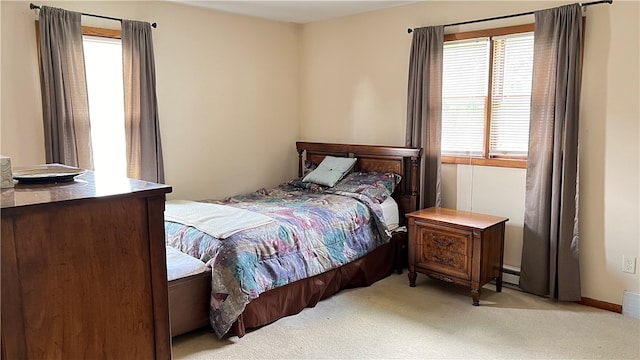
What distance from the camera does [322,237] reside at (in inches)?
138

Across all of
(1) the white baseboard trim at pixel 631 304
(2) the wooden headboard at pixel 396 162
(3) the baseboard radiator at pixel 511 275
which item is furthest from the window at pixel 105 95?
(1) the white baseboard trim at pixel 631 304

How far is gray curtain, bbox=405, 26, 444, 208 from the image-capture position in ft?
13.3

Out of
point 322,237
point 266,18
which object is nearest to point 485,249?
point 322,237

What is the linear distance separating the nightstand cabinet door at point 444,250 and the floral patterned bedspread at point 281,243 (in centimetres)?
33

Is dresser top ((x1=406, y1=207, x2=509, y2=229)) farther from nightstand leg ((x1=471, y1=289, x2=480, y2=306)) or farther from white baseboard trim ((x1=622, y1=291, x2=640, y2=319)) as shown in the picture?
white baseboard trim ((x1=622, y1=291, x2=640, y2=319))

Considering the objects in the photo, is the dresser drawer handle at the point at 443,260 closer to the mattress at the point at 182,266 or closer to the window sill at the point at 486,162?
the window sill at the point at 486,162

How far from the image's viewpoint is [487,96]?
153 inches

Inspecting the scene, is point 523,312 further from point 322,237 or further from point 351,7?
point 351,7

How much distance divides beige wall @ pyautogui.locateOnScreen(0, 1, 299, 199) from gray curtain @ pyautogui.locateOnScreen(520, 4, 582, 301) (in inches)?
101

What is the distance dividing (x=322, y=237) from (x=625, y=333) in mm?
2053

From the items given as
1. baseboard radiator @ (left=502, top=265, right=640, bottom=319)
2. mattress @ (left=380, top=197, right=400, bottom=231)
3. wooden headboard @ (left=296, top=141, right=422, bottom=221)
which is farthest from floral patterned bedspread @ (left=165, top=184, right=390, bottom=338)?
baseboard radiator @ (left=502, top=265, right=640, bottom=319)

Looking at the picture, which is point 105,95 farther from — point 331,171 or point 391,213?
point 391,213

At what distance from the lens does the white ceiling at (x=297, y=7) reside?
4.21 m

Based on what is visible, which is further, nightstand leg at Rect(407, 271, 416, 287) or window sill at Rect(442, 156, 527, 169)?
nightstand leg at Rect(407, 271, 416, 287)
